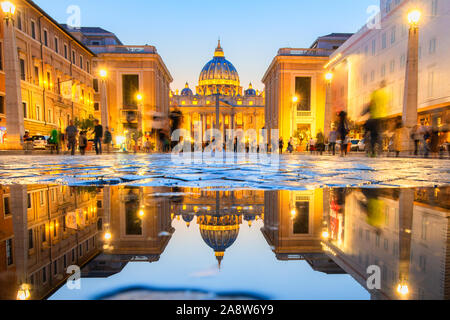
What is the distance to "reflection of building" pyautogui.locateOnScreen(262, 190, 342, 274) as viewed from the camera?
0.99 metres

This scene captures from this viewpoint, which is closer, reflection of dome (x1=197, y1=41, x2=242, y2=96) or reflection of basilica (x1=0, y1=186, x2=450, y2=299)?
reflection of basilica (x1=0, y1=186, x2=450, y2=299)

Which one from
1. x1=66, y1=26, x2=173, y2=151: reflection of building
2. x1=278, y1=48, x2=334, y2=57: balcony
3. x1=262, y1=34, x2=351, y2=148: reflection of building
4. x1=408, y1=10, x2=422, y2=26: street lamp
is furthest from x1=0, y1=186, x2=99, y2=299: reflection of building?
x1=278, y1=48, x2=334, y2=57: balcony

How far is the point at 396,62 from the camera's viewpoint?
25.9 metres

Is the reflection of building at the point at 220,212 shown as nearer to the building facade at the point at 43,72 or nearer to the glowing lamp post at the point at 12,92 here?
the glowing lamp post at the point at 12,92

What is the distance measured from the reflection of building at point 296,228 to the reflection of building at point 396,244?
2.2 inches

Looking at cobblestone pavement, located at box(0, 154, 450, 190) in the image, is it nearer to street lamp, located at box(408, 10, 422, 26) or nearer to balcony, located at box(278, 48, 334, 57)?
street lamp, located at box(408, 10, 422, 26)

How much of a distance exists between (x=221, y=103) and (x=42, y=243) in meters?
92.1

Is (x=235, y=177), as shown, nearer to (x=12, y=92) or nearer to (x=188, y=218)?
(x=188, y=218)

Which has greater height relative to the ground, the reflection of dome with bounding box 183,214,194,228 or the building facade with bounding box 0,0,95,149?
the building facade with bounding box 0,0,95,149

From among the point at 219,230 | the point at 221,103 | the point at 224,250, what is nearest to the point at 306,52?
the point at 219,230

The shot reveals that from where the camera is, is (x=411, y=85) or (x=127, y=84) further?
(x=127, y=84)

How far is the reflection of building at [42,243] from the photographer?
0.77 m

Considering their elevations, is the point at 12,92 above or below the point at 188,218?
above
